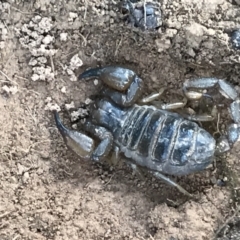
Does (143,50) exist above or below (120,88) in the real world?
above

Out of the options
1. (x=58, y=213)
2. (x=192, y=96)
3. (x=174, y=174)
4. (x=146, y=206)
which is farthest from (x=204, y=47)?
(x=58, y=213)

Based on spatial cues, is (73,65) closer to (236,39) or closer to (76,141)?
(76,141)

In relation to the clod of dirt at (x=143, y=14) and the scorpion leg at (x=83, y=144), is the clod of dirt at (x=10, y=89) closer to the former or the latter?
the scorpion leg at (x=83, y=144)

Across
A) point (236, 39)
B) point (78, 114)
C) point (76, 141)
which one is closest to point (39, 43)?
point (78, 114)

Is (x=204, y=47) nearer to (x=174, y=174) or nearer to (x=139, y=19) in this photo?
(x=139, y=19)

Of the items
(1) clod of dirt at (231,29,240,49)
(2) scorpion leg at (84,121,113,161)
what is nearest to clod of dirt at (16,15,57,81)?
(2) scorpion leg at (84,121,113,161)

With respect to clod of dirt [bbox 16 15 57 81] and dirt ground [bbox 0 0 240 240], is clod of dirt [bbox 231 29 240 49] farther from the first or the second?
clod of dirt [bbox 16 15 57 81]

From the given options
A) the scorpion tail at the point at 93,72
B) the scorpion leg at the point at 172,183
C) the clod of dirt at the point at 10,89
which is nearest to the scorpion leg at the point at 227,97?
the scorpion leg at the point at 172,183

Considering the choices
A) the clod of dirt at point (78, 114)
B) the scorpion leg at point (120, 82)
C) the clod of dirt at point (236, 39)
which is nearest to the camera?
the clod of dirt at point (236, 39)
